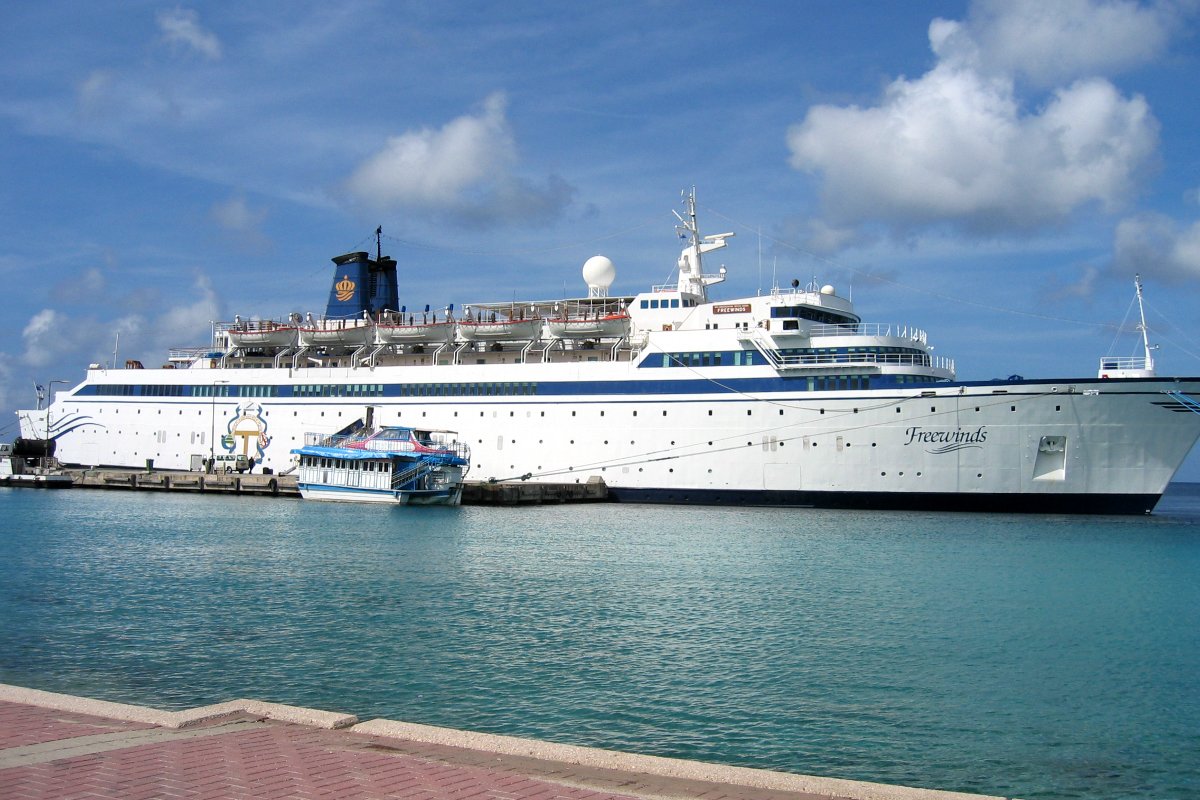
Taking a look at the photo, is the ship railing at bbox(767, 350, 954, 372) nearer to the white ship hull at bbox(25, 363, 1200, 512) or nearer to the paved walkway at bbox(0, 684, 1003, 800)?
the white ship hull at bbox(25, 363, 1200, 512)

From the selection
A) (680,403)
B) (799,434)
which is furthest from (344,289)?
(799,434)

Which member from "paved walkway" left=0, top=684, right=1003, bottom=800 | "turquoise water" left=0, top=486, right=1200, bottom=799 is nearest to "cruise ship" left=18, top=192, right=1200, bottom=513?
"turquoise water" left=0, top=486, right=1200, bottom=799

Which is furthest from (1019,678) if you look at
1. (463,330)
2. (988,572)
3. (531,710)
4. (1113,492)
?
(463,330)

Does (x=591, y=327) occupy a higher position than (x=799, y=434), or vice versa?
(x=591, y=327)

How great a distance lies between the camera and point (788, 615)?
17.0 meters

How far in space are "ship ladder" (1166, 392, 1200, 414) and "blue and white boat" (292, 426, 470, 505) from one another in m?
27.4

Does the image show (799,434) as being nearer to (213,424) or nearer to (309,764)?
(309,764)

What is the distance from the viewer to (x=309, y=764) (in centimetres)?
704

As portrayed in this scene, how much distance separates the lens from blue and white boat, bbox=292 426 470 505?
139 ft

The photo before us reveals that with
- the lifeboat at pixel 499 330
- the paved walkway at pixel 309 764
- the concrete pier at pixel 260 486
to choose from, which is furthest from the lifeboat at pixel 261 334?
the paved walkway at pixel 309 764

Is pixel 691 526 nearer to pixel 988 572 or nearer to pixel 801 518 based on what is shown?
pixel 801 518

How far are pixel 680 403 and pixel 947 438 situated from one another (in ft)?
34.0

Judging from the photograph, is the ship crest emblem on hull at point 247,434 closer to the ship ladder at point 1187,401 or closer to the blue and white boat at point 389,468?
the blue and white boat at point 389,468

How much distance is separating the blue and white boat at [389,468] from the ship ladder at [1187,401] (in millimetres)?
27377
